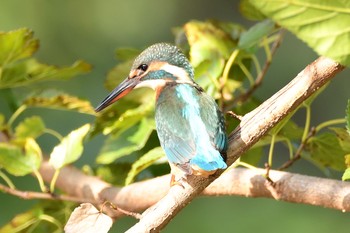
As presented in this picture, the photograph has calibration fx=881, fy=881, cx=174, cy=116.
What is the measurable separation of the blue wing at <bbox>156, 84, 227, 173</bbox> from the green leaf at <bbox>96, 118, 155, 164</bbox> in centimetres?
12

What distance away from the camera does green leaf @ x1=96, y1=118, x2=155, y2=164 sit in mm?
1409

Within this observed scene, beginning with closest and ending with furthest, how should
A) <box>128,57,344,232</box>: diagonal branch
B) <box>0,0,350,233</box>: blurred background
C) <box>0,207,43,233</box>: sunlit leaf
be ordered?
<box>128,57,344,232</box>: diagonal branch
<box>0,207,43,233</box>: sunlit leaf
<box>0,0,350,233</box>: blurred background

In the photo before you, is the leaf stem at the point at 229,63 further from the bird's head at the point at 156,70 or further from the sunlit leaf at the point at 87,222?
the sunlit leaf at the point at 87,222

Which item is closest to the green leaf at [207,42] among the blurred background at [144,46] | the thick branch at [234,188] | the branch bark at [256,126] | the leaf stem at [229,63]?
the leaf stem at [229,63]

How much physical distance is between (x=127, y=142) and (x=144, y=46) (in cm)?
92

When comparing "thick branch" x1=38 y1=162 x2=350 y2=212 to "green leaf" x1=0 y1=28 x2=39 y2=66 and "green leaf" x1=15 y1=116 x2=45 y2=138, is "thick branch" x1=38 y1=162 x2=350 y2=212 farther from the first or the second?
"green leaf" x1=0 y1=28 x2=39 y2=66

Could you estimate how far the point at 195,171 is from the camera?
1130 millimetres

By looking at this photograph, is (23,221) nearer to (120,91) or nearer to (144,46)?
(120,91)

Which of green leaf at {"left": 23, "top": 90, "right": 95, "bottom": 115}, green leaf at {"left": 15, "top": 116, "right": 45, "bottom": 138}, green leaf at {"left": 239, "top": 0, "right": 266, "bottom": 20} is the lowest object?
green leaf at {"left": 15, "top": 116, "right": 45, "bottom": 138}

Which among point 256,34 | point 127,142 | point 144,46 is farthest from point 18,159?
point 144,46

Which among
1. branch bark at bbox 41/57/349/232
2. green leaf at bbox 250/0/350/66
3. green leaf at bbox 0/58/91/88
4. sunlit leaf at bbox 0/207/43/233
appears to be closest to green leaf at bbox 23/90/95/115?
green leaf at bbox 0/58/91/88

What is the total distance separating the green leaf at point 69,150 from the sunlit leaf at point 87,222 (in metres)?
0.24

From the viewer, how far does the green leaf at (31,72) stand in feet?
4.82

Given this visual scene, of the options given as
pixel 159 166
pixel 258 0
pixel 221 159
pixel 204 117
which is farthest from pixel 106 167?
pixel 258 0
